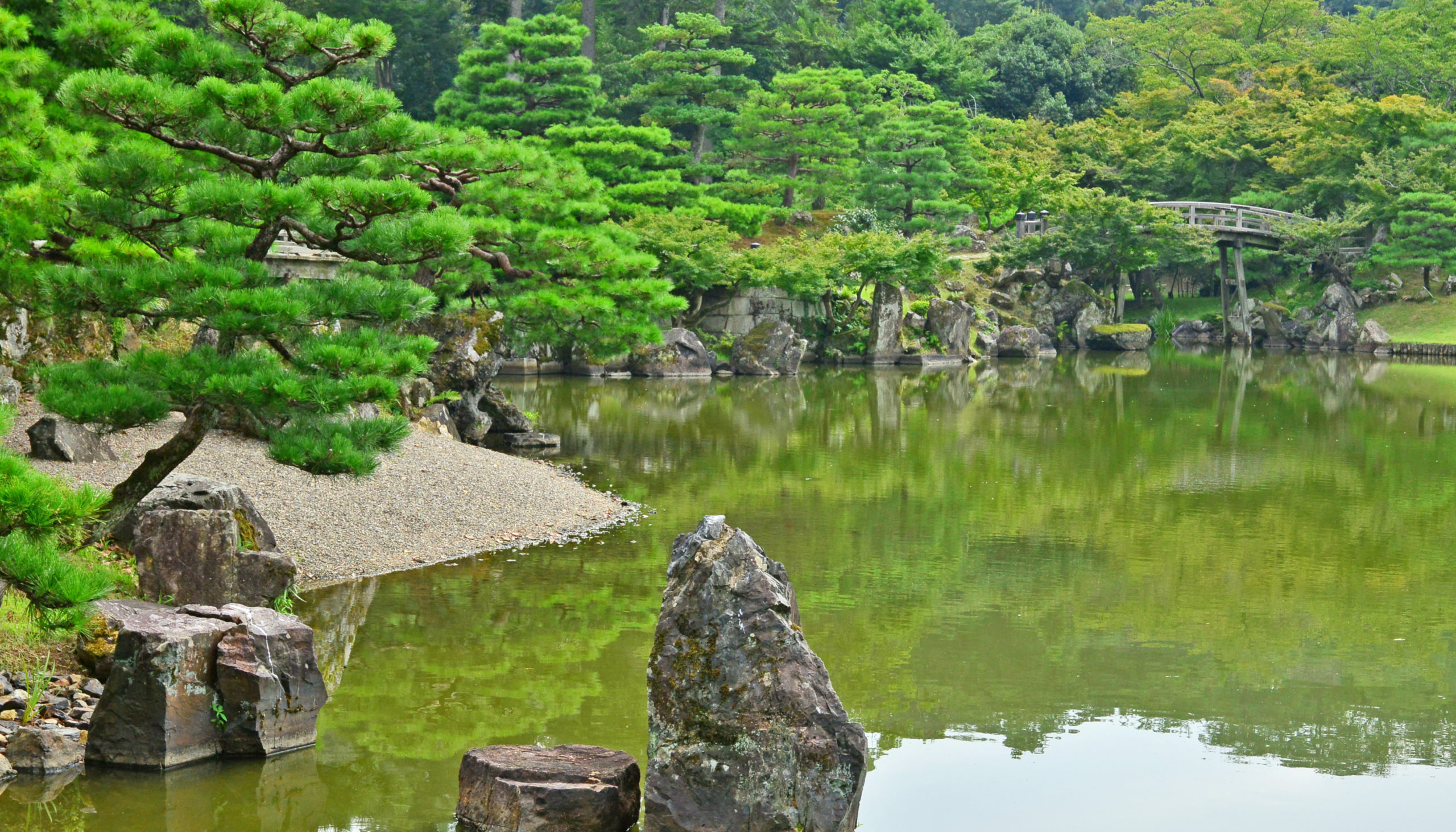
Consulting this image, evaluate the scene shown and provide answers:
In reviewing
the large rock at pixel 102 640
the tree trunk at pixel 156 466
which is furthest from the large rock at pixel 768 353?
the large rock at pixel 102 640

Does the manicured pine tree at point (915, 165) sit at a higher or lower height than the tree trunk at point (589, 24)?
lower

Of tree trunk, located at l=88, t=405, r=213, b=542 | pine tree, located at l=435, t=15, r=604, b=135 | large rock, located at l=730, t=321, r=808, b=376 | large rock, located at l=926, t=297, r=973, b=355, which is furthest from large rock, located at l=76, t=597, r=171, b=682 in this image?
large rock, located at l=926, t=297, r=973, b=355

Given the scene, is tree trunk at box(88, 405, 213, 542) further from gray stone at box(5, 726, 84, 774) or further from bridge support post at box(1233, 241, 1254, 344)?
bridge support post at box(1233, 241, 1254, 344)

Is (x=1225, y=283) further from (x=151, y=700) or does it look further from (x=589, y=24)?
(x=151, y=700)

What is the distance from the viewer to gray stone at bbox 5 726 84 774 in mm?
5457

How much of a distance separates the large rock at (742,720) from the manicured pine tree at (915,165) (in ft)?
98.8

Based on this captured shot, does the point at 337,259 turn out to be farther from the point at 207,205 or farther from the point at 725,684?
the point at 725,684

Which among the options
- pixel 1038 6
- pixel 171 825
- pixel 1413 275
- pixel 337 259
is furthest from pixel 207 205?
pixel 1038 6

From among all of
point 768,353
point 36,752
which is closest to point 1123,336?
point 768,353

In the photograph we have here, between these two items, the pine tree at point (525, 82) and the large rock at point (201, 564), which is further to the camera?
the pine tree at point (525, 82)

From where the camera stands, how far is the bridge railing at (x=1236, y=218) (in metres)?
37.2

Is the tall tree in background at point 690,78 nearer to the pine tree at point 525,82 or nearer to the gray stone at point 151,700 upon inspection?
the pine tree at point 525,82

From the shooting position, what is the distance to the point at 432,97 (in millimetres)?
38562

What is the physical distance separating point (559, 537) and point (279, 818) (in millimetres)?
5505
